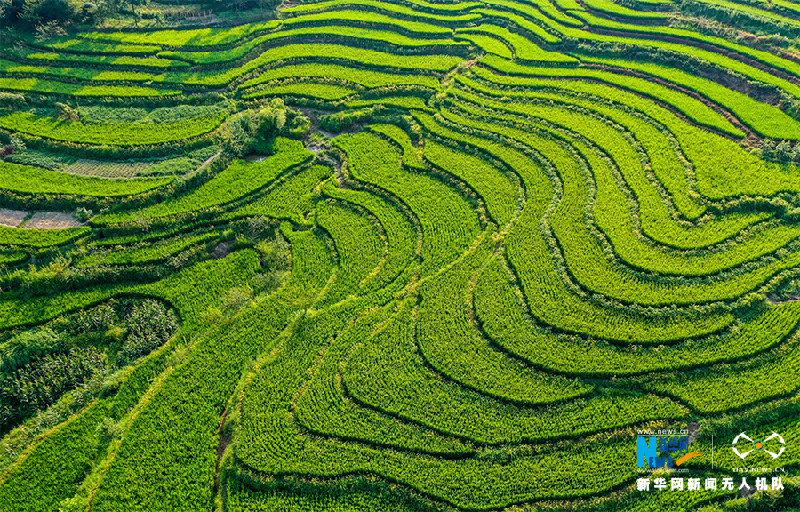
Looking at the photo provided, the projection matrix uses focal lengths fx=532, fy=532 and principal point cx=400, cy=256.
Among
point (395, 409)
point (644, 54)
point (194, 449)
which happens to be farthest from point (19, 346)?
point (644, 54)

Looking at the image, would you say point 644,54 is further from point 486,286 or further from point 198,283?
point 198,283

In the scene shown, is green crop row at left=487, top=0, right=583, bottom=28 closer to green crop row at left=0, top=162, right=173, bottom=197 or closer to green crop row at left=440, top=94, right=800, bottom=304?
green crop row at left=440, top=94, right=800, bottom=304

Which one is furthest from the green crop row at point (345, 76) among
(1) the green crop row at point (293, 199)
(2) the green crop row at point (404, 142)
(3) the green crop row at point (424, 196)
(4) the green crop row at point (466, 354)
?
(4) the green crop row at point (466, 354)

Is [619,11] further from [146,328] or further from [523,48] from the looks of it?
[146,328]

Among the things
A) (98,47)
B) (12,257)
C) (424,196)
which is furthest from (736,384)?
(98,47)

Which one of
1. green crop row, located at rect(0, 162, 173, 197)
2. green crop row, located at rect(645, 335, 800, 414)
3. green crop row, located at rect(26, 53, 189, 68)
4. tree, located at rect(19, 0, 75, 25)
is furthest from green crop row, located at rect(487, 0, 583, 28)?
tree, located at rect(19, 0, 75, 25)
